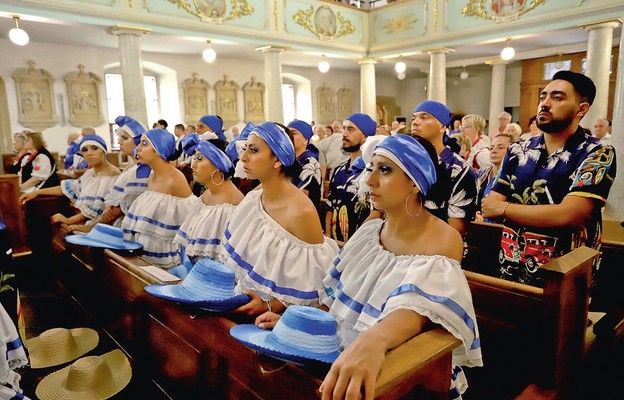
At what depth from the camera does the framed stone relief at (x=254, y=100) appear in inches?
590

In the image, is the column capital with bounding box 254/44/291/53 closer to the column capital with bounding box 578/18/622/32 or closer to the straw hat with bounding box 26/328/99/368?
the column capital with bounding box 578/18/622/32

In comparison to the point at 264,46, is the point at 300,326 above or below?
below

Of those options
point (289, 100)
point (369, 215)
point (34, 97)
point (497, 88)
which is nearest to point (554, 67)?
point (497, 88)

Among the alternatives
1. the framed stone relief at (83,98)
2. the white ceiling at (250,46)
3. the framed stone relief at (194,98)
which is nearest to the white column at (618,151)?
the white ceiling at (250,46)

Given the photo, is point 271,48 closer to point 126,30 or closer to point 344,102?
point 126,30

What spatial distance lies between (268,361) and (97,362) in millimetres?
1710

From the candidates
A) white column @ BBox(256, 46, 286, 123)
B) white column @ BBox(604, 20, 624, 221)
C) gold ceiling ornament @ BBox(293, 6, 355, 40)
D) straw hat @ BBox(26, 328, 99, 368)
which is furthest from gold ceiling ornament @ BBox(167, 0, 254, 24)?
white column @ BBox(604, 20, 624, 221)

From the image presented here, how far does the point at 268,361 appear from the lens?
1.45 m

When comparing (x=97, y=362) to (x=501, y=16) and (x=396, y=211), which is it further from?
(x=501, y=16)

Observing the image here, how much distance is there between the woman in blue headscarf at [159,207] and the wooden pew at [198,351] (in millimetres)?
396

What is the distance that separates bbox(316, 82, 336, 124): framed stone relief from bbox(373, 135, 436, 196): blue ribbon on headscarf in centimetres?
1549

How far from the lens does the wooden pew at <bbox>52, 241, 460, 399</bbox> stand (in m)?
1.27

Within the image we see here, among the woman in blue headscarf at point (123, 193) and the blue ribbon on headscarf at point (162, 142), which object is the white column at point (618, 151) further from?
the woman in blue headscarf at point (123, 193)

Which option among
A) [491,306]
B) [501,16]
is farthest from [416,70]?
[491,306]
